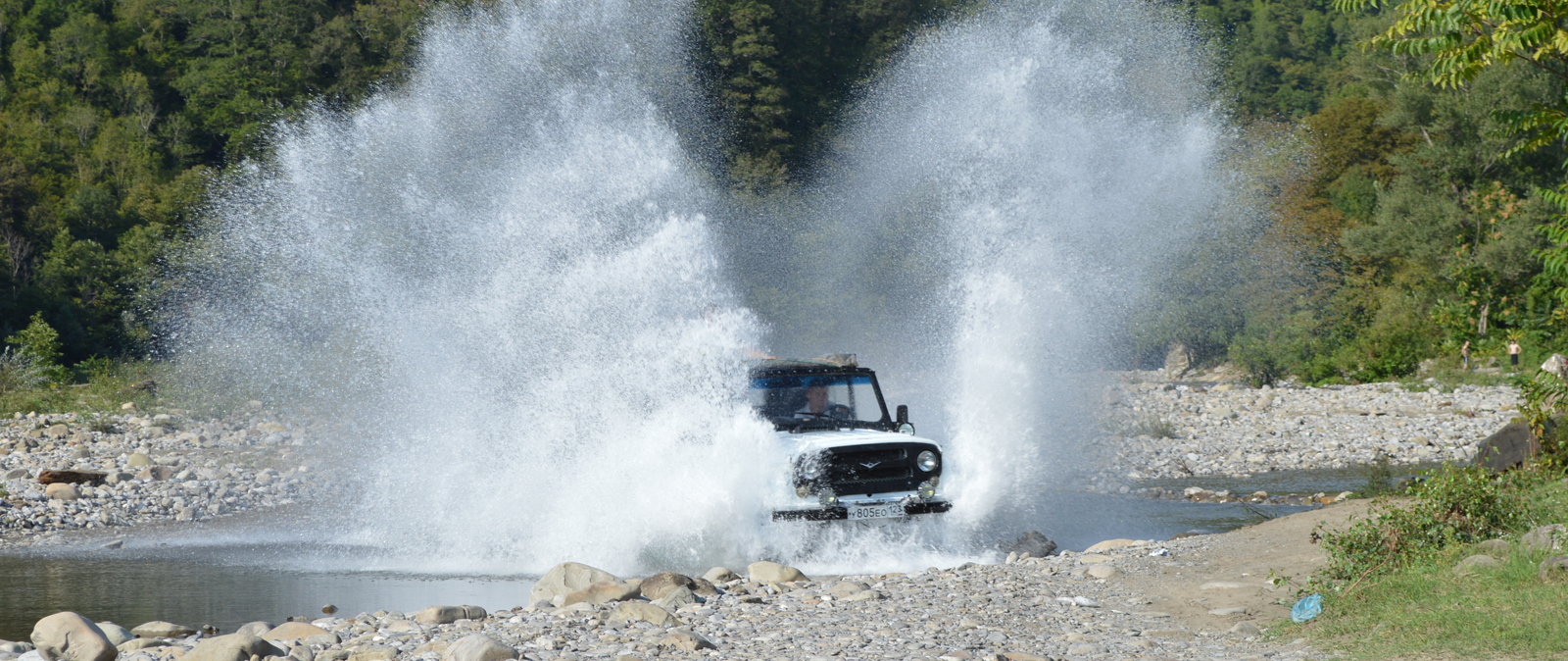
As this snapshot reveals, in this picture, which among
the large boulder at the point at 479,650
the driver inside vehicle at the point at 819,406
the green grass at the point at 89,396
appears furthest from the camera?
the green grass at the point at 89,396

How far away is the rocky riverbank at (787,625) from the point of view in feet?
22.2

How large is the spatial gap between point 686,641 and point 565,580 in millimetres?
2754

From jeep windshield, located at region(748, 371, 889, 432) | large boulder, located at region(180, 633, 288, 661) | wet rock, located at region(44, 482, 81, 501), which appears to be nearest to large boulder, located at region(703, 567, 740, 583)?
jeep windshield, located at region(748, 371, 889, 432)

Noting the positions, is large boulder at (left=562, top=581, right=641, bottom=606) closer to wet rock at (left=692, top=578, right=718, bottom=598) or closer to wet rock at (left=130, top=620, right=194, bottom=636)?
wet rock at (left=692, top=578, right=718, bottom=598)

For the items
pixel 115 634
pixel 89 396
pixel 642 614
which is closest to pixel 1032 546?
pixel 642 614

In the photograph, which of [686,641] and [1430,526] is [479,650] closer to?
[686,641]

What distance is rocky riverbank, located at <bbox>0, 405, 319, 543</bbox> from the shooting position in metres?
15.2

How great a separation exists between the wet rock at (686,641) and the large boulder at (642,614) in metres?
0.75

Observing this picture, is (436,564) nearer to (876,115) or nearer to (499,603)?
(499,603)

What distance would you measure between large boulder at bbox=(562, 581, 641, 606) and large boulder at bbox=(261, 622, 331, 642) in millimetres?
1683

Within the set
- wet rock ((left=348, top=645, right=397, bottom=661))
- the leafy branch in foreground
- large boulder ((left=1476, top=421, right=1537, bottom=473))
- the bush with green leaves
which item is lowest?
wet rock ((left=348, top=645, right=397, bottom=661))

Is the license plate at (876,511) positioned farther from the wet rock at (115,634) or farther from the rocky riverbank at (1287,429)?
the rocky riverbank at (1287,429)

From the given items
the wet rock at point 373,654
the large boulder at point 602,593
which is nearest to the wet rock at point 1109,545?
the large boulder at point 602,593

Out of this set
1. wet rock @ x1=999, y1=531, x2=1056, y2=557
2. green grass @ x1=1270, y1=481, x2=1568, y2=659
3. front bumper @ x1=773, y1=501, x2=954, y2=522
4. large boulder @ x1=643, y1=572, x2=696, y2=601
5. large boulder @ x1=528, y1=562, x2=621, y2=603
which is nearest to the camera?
green grass @ x1=1270, y1=481, x2=1568, y2=659
